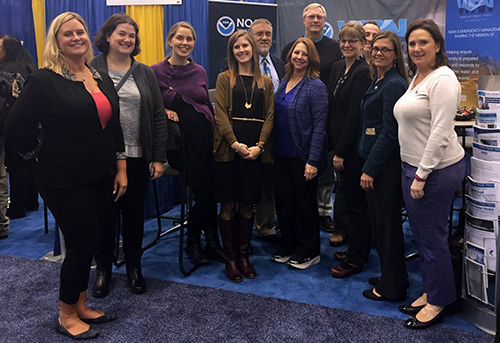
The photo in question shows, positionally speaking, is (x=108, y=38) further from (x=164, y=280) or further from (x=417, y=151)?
(x=417, y=151)

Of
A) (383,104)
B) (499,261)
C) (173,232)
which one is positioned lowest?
(173,232)

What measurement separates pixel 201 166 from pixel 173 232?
3.85ft

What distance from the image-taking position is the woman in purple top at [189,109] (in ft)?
9.79

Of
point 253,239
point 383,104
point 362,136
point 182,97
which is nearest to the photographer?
point 383,104

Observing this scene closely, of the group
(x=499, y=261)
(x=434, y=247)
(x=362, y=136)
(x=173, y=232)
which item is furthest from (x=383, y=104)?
(x=173, y=232)

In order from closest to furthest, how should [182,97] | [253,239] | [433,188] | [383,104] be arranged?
[433,188], [383,104], [182,97], [253,239]

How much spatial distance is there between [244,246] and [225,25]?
2852mm

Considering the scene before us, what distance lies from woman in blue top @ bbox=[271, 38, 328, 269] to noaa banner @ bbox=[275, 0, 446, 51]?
101 inches

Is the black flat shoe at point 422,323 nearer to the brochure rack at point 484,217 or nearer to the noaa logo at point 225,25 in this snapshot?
the brochure rack at point 484,217

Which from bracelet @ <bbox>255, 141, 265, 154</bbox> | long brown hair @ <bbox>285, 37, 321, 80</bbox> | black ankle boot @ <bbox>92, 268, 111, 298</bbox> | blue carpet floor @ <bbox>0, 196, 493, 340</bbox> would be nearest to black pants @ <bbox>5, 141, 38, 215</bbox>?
blue carpet floor @ <bbox>0, 196, 493, 340</bbox>

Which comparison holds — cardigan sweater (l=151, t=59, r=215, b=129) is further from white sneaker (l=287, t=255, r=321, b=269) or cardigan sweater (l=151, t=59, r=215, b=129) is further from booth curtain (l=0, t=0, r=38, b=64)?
booth curtain (l=0, t=0, r=38, b=64)

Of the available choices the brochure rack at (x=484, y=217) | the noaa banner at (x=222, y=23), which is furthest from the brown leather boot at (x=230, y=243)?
the noaa banner at (x=222, y=23)

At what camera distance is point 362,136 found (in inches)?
107

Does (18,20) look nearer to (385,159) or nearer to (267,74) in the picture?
(267,74)
